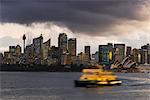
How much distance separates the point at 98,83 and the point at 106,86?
4.87 metres

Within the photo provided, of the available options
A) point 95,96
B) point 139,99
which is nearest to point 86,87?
point 95,96

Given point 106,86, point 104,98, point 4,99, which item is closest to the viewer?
point 4,99

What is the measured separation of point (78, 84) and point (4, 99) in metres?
34.8

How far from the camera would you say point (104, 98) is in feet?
285

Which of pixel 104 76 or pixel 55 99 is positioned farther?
pixel 104 76

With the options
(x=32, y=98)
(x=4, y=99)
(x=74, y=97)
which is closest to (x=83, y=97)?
(x=74, y=97)

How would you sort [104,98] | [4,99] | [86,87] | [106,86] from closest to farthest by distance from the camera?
[4,99]
[104,98]
[86,87]
[106,86]

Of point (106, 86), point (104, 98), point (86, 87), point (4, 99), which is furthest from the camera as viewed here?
point (106, 86)

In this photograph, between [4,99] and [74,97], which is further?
[74,97]

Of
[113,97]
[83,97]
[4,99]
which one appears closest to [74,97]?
[83,97]

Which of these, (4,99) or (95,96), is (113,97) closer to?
(95,96)

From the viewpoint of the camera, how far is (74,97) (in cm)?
8719

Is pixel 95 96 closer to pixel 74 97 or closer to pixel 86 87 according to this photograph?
pixel 74 97

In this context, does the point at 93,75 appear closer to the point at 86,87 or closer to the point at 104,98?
the point at 86,87
